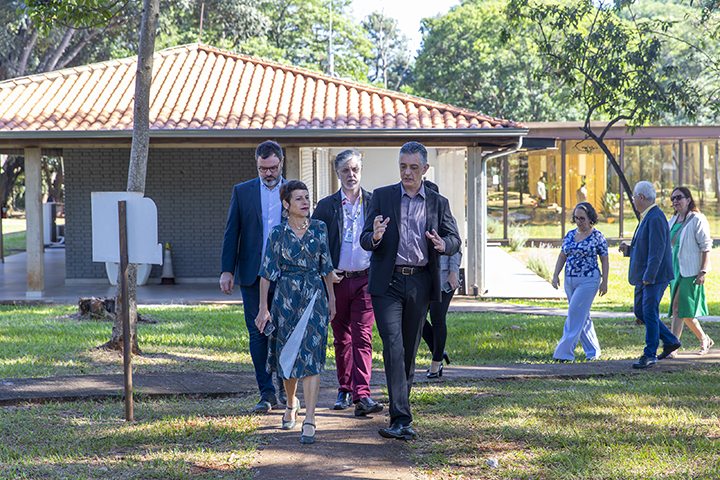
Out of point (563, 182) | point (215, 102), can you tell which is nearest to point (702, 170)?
point (563, 182)

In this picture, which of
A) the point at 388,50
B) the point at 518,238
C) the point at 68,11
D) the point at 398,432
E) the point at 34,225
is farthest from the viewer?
the point at 388,50

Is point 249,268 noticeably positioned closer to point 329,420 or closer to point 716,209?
point 329,420

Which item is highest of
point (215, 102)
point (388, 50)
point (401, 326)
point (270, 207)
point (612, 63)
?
point (388, 50)

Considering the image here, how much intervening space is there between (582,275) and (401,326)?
334 centimetres

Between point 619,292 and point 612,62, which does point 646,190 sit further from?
point 619,292

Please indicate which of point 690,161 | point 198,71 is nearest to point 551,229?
point 690,161

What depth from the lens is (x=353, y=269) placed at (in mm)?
5113

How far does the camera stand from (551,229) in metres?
22.7

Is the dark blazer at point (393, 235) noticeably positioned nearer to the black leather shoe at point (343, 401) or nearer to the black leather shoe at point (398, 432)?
the black leather shoe at point (398, 432)

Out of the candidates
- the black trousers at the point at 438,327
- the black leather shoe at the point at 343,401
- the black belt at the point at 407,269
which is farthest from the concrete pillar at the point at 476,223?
the black belt at the point at 407,269

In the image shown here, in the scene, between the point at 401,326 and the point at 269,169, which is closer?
Answer: the point at 401,326

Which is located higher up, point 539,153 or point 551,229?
point 539,153

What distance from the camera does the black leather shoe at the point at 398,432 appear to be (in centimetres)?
450

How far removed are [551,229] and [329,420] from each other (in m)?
18.9
